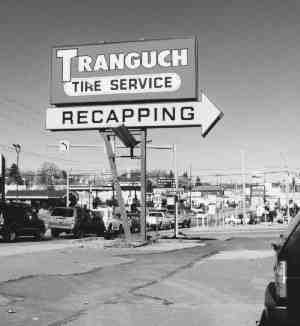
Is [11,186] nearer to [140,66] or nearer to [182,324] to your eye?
[140,66]

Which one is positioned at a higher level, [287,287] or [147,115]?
[147,115]

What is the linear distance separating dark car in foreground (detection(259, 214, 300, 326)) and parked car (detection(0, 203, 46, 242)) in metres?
22.4

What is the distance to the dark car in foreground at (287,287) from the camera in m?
4.81

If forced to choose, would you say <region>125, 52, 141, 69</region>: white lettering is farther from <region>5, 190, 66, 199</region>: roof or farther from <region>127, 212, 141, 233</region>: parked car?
<region>5, 190, 66, 199</region>: roof

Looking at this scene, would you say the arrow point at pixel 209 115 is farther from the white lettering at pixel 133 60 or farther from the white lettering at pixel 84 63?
the white lettering at pixel 84 63

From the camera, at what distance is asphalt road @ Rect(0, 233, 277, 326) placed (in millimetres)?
7676

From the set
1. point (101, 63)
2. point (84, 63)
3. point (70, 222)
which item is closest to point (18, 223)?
point (70, 222)

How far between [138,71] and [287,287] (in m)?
18.7

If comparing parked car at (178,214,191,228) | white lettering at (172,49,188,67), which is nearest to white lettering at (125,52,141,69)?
white lettering at (172,49,188,67)

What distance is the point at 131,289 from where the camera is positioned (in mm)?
10102

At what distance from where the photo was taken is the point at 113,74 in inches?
904

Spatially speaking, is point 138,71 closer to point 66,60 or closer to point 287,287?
point 66,60

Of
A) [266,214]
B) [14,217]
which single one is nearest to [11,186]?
[266,214]

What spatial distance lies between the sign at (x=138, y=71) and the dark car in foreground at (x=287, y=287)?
17.9 metres
